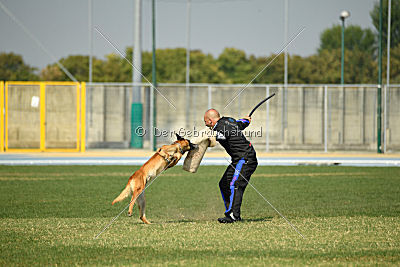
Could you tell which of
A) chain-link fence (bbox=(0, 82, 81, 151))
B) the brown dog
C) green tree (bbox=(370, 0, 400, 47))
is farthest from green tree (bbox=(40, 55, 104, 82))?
the brown dog

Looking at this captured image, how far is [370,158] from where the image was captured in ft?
86.6

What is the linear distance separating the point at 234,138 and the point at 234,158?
0.33 metres

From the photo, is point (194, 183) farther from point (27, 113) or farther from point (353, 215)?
point (27, 113)

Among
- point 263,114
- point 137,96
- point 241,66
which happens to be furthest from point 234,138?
point 241,66

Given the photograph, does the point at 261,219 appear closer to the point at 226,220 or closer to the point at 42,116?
the point at 226,220

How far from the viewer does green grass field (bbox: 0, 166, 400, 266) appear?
7199mm

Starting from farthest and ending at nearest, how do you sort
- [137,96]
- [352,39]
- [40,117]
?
[352,39] → [137,96] → [40,117]

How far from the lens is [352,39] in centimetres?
6938

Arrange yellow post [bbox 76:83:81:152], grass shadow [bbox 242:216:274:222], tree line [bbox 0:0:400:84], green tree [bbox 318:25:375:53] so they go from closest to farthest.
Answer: grass shadow [bbox 242:216:274:222], yellow post [bbox 76:83:81:152], tree line [bbox 0:0:400:84], green tree [bbox 318:25:375:53]

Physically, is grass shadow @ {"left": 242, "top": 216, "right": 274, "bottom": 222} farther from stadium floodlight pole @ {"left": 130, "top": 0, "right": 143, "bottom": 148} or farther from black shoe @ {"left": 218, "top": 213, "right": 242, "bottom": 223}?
stadium floodlight pole @ {"left": 130, "top": 0, "right": 143, "bottom": 148}

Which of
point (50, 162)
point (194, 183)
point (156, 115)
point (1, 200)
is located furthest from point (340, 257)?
point (156, 115)

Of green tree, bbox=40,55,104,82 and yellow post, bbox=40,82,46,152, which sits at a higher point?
green tree, bbox=40,55,104,82

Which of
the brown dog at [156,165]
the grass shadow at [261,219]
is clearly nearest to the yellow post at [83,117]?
the grass shadow at [261,219]

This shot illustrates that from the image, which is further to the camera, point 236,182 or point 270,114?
point 270,114
